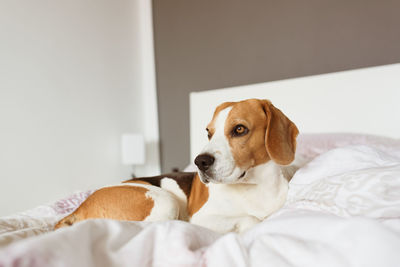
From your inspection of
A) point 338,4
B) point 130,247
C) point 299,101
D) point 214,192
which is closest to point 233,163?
point 214,192

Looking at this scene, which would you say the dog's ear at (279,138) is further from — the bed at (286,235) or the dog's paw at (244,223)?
the dog's paw at (244,223)

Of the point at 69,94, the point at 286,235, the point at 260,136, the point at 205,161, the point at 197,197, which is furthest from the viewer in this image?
the point at 69,94

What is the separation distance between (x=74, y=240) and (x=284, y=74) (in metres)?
2.29

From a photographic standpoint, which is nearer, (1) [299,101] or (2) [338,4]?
(1) [299,101]

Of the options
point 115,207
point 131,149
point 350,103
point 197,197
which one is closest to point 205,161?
point 197,197

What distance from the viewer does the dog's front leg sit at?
105 centimetres

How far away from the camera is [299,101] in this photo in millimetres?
1840

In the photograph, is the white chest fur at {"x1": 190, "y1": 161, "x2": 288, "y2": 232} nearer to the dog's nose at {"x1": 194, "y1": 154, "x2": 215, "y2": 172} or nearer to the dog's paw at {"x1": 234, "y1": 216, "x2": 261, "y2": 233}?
the dog's paw at {"x1": 234, "y1": 216, "x2": 261, "y2": 233}

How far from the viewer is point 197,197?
1302mm

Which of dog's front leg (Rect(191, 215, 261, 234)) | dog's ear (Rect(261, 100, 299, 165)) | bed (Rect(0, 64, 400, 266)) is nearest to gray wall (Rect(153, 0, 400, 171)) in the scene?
bed (Rect(0, 64, 400, 266))

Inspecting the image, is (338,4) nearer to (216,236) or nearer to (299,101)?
(299,101)

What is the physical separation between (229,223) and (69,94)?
242 centimetres

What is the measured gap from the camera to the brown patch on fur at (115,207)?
1.14 meters

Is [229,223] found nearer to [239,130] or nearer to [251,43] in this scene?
[239,130]
